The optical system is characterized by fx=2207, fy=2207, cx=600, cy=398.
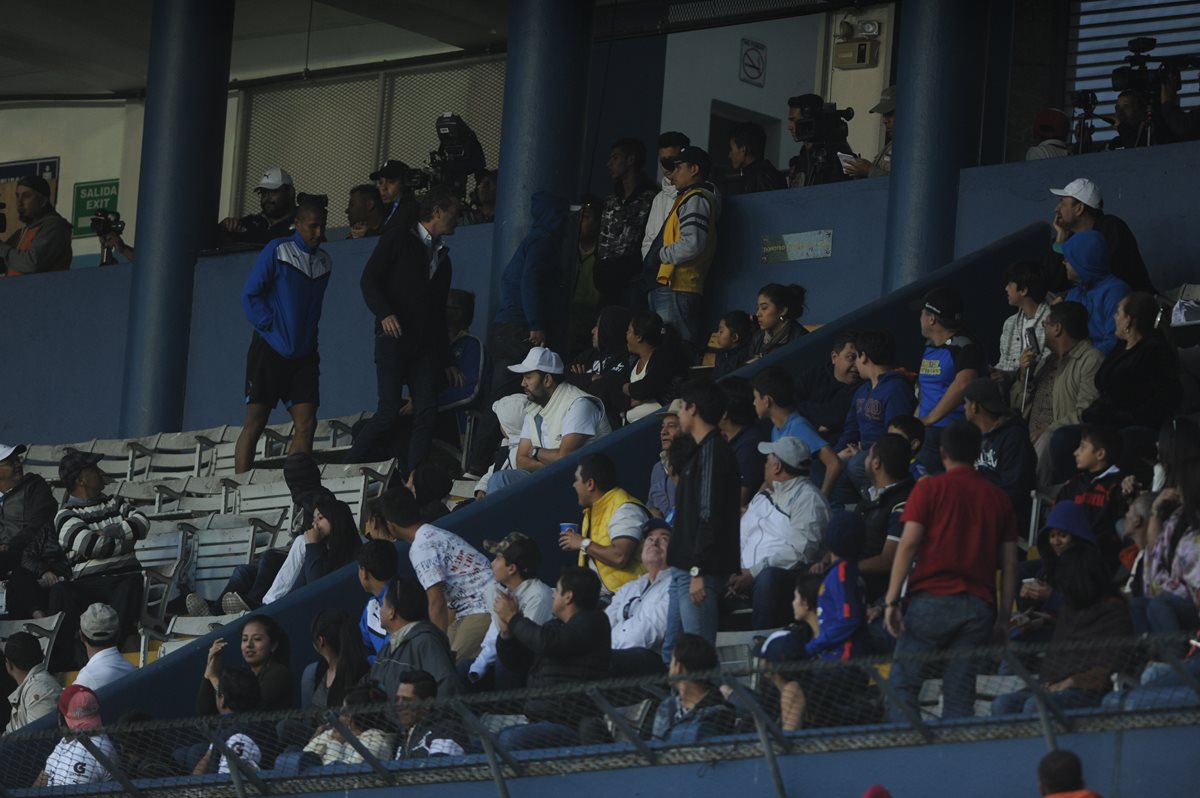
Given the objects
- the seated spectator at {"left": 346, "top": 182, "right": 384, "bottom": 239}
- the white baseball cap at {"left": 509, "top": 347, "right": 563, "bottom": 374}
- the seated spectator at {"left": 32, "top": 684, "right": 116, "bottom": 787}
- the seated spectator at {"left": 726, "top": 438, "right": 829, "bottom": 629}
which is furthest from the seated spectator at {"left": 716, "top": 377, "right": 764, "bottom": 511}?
the seated spectator at {"left": 346, "top": 182, "right": 384, "bottom": 239}

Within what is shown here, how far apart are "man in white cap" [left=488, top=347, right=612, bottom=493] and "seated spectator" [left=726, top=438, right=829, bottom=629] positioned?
1.80 metres

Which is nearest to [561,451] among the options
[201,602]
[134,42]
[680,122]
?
[201,602]

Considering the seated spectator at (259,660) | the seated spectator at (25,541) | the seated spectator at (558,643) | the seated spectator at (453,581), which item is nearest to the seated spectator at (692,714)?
the seated spectator at (558,643)

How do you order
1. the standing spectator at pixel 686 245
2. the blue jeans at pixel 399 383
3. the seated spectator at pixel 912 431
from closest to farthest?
the seated spectator at pixel 912 431
the blue jeans at pixel 399 383
the standing spectator at pixel 686 245

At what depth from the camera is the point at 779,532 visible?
Answer: 828cm

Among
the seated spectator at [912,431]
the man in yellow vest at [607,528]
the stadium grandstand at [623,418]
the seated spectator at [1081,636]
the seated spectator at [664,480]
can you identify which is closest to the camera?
the seated spectator at [1081,636]

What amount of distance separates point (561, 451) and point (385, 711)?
131 inches

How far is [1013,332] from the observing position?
10.3 m

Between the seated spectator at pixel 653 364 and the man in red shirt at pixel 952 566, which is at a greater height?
the seated spectator at pixel 653 364

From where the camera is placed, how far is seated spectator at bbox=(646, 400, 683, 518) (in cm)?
918

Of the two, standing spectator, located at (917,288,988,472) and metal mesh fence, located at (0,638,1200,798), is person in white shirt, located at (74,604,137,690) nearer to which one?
metal mesh fence, located at (0,638,1200,798)

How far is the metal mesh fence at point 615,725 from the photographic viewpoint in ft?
20.2

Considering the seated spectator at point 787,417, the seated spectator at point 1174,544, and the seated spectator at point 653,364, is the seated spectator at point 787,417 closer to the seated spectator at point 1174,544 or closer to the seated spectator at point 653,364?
the seated spectator at point 653,364

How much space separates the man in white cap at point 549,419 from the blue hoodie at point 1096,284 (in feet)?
7.37
